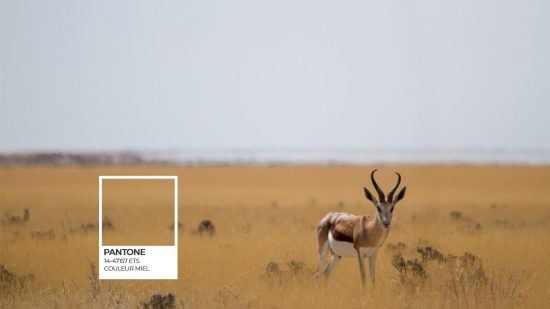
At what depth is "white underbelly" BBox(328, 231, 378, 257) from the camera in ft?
41.7

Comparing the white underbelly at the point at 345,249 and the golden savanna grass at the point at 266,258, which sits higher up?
the white underbelly at the point at 345,249

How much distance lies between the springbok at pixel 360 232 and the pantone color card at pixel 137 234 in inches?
102

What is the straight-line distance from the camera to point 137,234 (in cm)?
2248

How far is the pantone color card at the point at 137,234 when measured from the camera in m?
14.1

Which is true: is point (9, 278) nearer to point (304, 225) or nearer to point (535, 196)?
point (304, 225)

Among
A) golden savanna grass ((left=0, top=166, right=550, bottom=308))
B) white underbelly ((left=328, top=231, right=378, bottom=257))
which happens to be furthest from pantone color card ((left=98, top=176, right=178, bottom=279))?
white underbelly ((left=328, top=231, right=378, bottom=257))

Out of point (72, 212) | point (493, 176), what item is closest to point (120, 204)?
point (72, 212)

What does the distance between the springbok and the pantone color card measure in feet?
8.49

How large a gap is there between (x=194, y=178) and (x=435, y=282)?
5514 cm

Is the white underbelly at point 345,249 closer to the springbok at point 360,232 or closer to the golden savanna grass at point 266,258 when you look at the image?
the springbok at point 360,232

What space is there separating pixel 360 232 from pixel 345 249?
1.55ft

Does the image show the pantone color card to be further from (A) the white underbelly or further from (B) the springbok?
(A) the white underbelly

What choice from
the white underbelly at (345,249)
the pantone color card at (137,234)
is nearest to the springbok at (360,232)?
the white underbelly at (345,249)

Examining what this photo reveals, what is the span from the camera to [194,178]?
67625 mm
